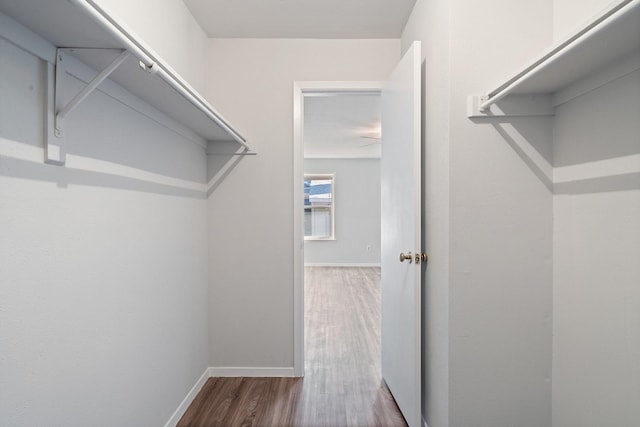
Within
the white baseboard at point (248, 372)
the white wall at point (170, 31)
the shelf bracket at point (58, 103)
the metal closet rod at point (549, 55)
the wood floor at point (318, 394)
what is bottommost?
the wood floor at point (318, 394)

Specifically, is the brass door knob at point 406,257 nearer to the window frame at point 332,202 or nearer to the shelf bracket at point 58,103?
the shelf bracket at point 58,103

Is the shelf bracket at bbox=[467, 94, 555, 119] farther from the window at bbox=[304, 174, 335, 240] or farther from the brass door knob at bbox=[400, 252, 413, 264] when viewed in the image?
the window at bbox=[304, 174, 335, 240]

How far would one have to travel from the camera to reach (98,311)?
1244 mm

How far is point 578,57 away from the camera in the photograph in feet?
3.50

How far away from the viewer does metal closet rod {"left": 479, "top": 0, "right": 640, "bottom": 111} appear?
0.82 meters

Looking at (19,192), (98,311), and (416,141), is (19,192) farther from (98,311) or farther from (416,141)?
(416,141)

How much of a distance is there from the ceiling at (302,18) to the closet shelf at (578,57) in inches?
39.3

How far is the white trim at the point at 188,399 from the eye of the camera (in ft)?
6.17

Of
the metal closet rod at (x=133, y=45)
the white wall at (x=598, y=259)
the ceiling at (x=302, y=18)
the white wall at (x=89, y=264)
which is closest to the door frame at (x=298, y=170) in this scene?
the ceiling at (x=302, y=18)

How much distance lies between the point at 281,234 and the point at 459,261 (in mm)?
1315

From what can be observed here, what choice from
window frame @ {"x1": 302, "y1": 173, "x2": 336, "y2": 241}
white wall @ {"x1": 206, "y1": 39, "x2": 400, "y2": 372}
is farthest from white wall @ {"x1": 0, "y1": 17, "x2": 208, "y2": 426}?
window frame @ {"x1": 302, "y1": 173, "x2": 336, "y2": 241}

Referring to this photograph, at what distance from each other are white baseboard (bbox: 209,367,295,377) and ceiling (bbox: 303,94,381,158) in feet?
6.56

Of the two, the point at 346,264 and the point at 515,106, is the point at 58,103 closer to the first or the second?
the point at 515,106

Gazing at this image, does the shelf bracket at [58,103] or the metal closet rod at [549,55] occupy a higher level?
the metal closet rod at [549,55]
